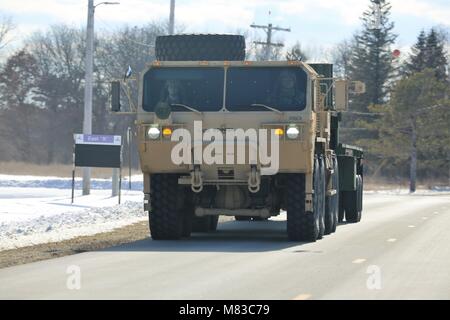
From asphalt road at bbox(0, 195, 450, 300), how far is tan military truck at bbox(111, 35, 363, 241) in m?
0.73

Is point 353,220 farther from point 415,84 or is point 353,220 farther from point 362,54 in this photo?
point 362,54

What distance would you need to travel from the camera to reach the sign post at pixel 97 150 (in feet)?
130

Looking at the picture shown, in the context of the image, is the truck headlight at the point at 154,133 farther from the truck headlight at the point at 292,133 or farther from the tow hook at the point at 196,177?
the truck headlight at the point at 292,133

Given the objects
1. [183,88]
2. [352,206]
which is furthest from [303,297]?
[352,206]

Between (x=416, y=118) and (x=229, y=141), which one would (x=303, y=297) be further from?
(x=416, y=118)

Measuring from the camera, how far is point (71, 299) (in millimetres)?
12875

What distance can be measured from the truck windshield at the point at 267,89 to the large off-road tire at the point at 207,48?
1597mm

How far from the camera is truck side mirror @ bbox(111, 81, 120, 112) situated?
22344 millimetres

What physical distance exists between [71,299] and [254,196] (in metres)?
10.00

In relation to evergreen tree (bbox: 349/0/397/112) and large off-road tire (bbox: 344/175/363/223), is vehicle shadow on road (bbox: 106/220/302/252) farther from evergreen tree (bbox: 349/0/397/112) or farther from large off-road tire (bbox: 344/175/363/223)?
evergreen tree (bbox: 349/0/397/112)

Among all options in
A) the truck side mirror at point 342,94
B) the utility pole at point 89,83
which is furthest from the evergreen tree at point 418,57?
the truck side mirror at point 342,94

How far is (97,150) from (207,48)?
16.2m

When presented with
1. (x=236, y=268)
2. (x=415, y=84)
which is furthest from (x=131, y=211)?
(x=415, y=84)

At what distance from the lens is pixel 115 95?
22422 millimetres
